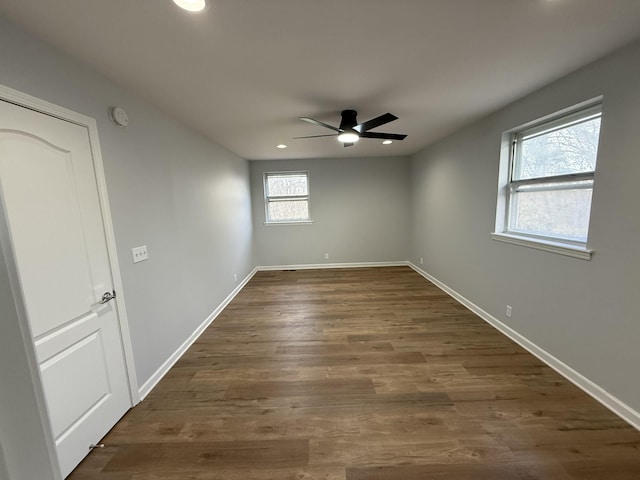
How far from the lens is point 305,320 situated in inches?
132

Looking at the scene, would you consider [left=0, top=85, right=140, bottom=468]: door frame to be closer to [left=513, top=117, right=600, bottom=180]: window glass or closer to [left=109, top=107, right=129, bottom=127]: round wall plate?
[left=109, top=107, right=129, bottom=127]: round wall plate

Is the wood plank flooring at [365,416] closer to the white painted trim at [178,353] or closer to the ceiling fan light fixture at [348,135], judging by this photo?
the white painted trim at [178,353]

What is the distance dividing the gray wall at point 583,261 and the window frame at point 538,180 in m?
0.07

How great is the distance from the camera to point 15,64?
1316 mm

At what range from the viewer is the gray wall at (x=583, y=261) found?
171 centimetres

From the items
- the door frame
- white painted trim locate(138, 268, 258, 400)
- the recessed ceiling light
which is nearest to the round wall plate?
the door frame

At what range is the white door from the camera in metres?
1.31

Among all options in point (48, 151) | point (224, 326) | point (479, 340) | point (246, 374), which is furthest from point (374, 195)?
point (48, 151)

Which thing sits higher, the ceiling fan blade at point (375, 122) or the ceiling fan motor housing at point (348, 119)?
the ceiling fan motor housing at point (348, 119)

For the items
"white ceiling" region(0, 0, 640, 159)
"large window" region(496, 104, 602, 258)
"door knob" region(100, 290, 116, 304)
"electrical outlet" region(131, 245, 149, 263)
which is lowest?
"door knob" region(100, 290, 116, 304)

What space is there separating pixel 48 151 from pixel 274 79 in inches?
58.2

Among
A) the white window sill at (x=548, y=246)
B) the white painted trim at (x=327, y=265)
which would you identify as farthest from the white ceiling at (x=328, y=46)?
the white painted trim at (x=327, y=265)

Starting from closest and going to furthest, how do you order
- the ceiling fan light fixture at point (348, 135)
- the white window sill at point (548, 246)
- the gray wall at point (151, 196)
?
the gray wall at point (151, 196) → the white window sill at point (548, 246) → the ceiling fan light fixture at point (348, 135)

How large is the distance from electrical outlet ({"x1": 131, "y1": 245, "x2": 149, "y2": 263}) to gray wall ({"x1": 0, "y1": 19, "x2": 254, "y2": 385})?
50mm
